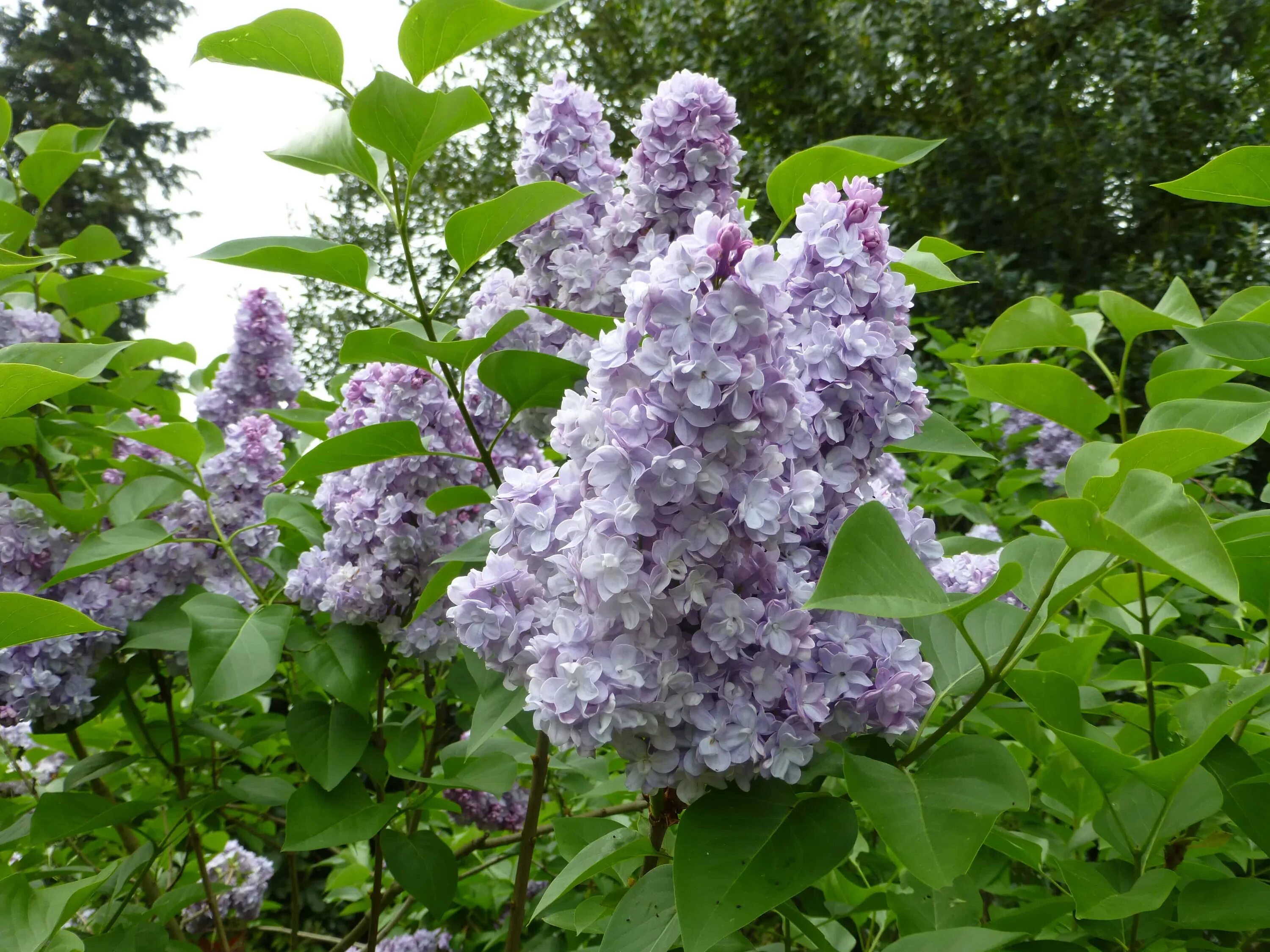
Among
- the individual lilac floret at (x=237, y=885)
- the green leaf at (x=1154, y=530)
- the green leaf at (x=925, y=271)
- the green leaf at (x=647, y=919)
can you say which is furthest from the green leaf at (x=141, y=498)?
the individual lilac floret at (x=237, y=885)

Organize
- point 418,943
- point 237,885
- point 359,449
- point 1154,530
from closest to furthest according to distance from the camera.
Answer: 1. point 1154,530
2. point 359,449
3. point 418,943
4. point 237,885

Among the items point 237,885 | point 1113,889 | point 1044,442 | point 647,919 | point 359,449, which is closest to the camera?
point 647,919

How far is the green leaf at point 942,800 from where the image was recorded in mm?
615

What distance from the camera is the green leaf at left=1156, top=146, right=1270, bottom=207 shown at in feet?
2.96

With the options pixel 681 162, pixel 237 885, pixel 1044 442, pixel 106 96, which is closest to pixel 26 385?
pixel 681 162

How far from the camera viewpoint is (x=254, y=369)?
83.2 inches

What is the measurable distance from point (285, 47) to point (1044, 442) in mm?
2812

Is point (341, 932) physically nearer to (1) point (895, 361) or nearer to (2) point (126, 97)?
(1) point (895, 361)

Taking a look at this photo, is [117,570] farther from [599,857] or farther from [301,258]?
[599,857]

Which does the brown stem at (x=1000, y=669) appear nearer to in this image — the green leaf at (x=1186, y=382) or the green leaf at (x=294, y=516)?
the green leaf at (x=1186, y=382)

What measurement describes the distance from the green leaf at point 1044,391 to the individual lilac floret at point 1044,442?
2187mm

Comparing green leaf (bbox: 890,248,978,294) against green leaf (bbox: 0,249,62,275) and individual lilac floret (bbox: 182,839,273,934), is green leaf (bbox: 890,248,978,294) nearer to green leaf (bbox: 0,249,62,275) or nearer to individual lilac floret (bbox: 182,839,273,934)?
green leaf (bbox: 0,249,62,275)

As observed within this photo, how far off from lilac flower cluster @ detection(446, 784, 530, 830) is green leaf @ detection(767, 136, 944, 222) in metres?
1.52

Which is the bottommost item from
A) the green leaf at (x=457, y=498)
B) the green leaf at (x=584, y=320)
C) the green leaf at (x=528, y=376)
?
the green leaf at (x=457, y=498)
